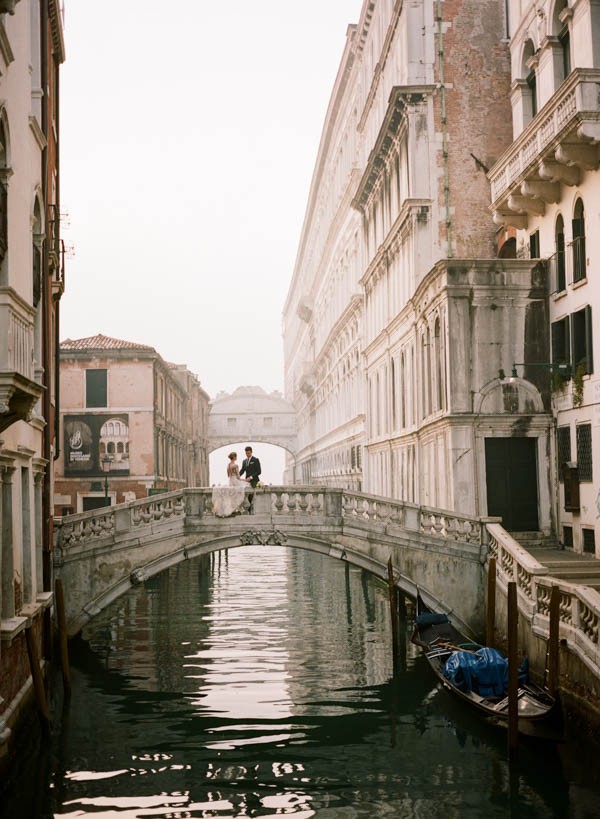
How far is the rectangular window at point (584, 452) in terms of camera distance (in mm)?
19219

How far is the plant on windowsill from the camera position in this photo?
19469 millimetres

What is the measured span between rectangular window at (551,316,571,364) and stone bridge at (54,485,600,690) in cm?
386

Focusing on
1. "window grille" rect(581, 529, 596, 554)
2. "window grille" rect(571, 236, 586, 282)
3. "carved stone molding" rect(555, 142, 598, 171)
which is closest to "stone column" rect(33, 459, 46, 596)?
"window grille" rect(581, 529, 596, 554)

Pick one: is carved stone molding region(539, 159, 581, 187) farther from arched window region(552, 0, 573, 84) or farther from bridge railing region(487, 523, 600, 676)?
Result: bridge railing region(487, 523, 600, 676)

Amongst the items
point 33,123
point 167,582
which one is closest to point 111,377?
point 167,582

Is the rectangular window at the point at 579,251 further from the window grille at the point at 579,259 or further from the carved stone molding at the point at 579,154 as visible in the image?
the carved stone molding at the point at 579,154

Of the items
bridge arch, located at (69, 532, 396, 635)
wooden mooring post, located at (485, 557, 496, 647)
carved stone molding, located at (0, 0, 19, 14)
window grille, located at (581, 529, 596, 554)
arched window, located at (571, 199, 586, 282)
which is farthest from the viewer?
bridge arch, located at (69, 532, 396, 635)

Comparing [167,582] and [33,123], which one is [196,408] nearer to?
[167,582]

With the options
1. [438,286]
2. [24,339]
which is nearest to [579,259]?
[438,286]

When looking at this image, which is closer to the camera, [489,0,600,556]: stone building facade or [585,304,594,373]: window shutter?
[489,0,600,556]: stone building facade

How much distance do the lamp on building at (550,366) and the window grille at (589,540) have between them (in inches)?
116

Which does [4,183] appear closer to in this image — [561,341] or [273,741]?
[273,741]

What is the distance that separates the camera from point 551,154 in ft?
63.2

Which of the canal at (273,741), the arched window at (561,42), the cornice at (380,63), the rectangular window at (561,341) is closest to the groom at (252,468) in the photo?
the canal at (273,741)
